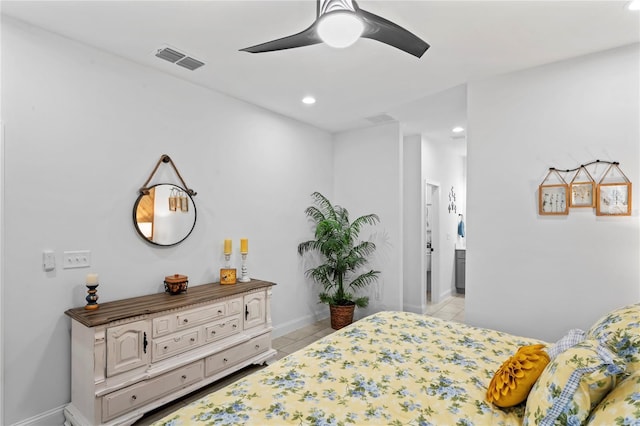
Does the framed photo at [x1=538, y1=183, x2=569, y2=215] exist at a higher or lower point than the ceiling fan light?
lower

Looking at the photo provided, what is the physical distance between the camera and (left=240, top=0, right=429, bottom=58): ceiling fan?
144 centimetres

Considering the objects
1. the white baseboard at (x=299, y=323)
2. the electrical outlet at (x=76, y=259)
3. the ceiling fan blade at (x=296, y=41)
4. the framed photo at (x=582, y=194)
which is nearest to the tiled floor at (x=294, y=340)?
the white baseboard at (x=299, y=323)

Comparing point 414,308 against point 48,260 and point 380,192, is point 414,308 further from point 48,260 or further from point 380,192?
point 48,260

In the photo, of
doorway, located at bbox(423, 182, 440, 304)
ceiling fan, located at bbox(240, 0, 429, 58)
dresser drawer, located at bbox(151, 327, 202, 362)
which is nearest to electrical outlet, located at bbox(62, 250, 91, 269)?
dresser drawer, located at bbox(151, 327, 202, 362)

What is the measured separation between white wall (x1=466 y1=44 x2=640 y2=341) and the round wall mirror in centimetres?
269

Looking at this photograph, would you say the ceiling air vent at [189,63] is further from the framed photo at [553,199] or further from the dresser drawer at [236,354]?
the framed photo at [553,199]

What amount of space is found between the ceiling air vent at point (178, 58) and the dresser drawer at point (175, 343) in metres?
2.20

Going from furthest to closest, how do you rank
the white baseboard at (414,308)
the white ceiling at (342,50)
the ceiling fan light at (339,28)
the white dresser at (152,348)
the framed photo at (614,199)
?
the white baseboard at (414,308) → the framed photo at (614,199) → the white dresser at (152,348) → the white ceiling at (342,50) → the ceiling fan light at (339,28)

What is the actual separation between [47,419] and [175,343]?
35.5 inches

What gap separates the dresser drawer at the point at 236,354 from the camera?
2.78 metres

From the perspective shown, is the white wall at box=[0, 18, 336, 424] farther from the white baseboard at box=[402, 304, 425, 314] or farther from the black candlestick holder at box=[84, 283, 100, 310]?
the white baseboard at box=[402, 304, 425, 314]

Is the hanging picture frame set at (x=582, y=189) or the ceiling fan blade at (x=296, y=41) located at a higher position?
the ceiling fan blade at (x=296, y=41)

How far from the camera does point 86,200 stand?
247 cm

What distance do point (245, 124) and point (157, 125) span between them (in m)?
1.00
